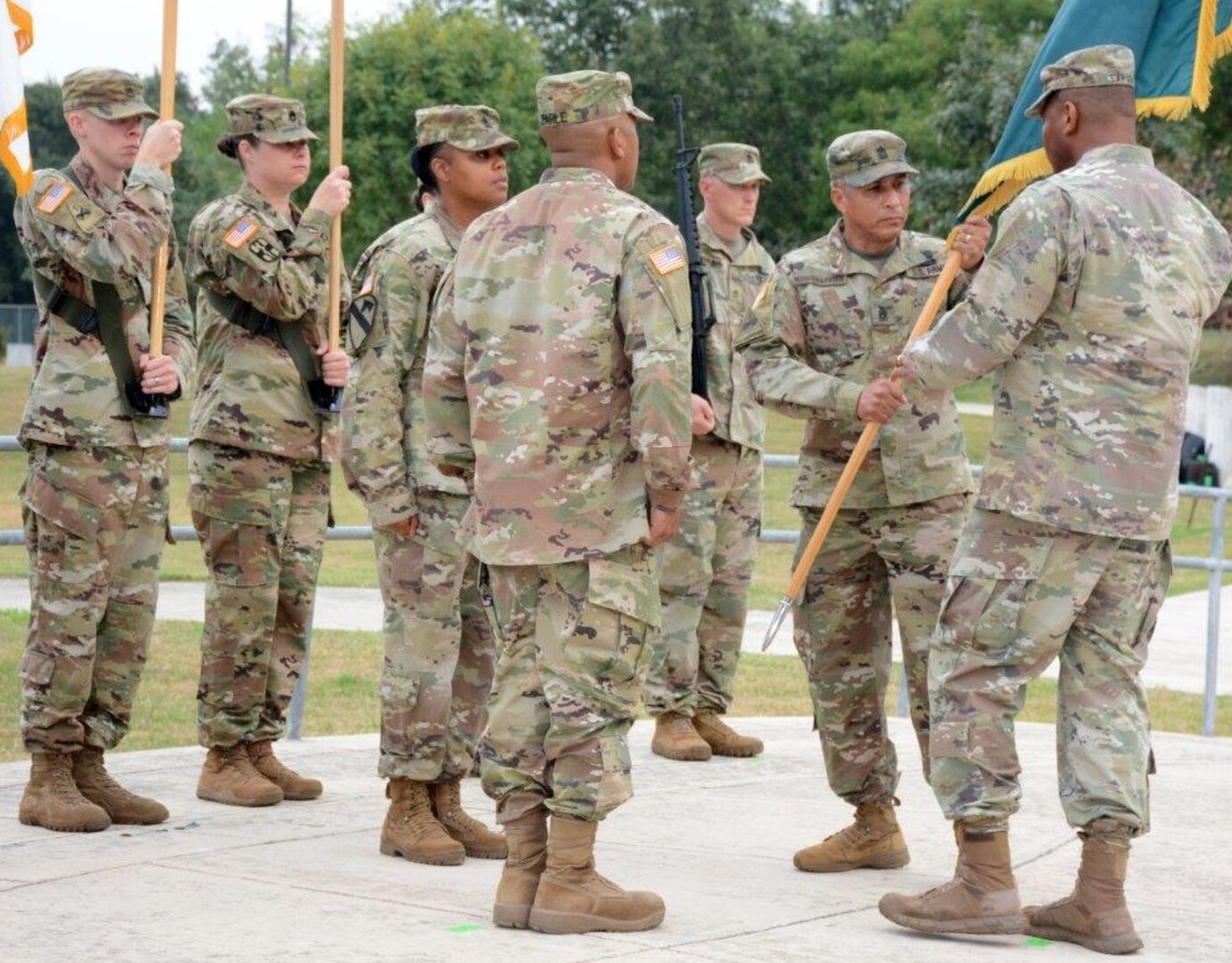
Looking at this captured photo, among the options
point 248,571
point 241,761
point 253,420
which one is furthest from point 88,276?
point 241,761

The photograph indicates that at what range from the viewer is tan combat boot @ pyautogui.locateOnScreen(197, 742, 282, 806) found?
712 cm

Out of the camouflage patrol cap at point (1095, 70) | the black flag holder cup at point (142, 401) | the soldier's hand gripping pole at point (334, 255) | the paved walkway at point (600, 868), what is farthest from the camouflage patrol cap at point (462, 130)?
the paved walkway at point (600, 868)

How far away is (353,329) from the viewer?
6449 mm

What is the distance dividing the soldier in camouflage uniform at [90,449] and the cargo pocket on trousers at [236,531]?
0.29m

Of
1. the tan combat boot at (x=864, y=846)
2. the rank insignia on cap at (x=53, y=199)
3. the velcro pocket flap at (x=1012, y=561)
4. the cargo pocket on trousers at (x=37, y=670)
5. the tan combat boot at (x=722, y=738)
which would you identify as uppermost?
the rank insignia on cap at (x=53, y=199)

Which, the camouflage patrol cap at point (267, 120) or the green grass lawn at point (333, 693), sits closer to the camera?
the camouflage patrol cap at point (267, 120)

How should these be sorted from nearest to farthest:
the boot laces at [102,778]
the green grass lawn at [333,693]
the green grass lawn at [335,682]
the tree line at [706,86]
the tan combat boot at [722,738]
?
1. the boot laces at [102,778]
2. the tan combat boot at [722,738]
3. the green grass lawn at [333,693]
4. the green grass lawn at [335,682]
5. the tree line at [706,86]

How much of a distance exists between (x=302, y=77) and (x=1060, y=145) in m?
35.9

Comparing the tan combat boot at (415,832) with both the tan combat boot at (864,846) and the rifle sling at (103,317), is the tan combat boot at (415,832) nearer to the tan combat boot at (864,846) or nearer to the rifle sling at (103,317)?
the tan combat boot at (864,846)

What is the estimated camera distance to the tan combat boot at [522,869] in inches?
212

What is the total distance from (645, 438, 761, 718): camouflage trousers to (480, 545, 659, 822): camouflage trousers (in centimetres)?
304

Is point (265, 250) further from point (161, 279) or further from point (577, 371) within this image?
point (577, 371)

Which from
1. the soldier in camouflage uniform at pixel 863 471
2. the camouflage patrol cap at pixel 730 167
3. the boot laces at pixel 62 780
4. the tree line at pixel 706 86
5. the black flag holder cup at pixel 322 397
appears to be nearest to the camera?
the soldier in camouflage uniform at pixel 863 471

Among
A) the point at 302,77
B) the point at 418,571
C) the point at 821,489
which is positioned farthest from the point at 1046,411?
the point at 302,77
